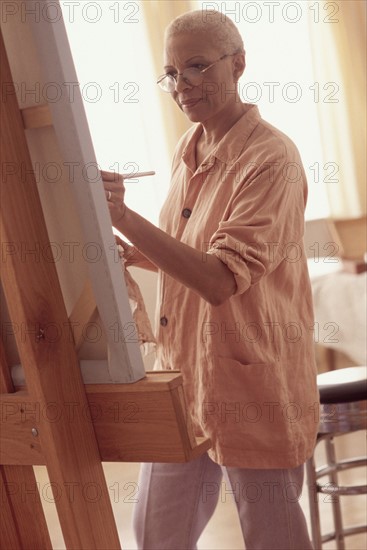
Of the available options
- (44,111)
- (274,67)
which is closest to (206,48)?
(44,111)

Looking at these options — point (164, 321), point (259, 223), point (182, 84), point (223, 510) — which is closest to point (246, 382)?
point (164, 321)

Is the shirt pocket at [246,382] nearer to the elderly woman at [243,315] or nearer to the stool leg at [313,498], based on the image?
the elderly woman at [243,315]

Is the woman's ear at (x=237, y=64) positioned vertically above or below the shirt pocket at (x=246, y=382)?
above

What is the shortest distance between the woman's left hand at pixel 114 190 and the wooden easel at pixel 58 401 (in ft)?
0.73

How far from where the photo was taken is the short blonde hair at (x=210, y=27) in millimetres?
1769

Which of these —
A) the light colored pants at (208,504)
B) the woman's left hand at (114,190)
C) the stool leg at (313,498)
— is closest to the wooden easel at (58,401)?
the woman's left hand at (114,190)

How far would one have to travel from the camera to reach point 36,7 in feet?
3.74

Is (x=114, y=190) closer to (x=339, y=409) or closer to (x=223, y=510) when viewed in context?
(x=339, y=409)

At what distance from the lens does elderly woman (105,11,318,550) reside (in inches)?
68.4

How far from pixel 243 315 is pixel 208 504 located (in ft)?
1.42

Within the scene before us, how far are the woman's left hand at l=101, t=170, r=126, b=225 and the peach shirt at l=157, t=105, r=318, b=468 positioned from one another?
272mm

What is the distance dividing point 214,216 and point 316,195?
3.44 meters

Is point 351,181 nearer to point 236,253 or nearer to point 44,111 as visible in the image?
point 236,253

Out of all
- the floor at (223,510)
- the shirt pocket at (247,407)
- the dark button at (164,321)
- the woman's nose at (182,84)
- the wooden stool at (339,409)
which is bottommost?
the floor at (223,510)
